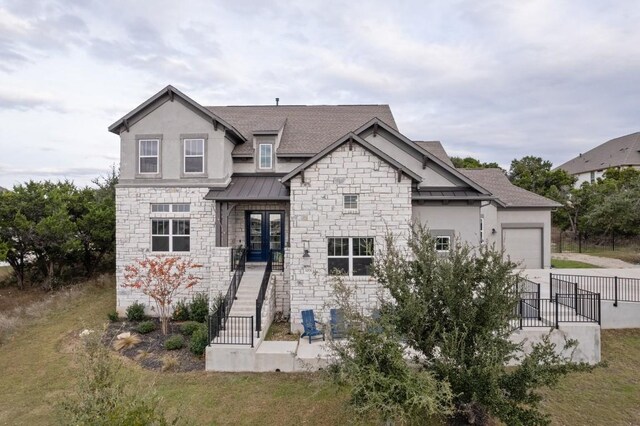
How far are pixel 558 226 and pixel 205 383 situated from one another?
40.9 m

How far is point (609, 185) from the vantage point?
35.3 m

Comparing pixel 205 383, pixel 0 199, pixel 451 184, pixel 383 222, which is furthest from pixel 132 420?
pixel 0 199

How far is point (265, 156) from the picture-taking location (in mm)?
17188

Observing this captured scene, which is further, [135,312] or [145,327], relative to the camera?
[135,312]

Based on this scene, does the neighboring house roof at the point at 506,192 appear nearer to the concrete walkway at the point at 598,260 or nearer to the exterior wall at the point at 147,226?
the concrete walkway at the point at 598,260

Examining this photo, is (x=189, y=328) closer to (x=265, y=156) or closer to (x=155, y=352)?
(x=155, y=352)

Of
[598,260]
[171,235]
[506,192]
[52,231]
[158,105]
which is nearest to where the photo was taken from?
[158,105]

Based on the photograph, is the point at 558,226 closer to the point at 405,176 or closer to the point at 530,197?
the point at 530,197

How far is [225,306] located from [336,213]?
5.26 m

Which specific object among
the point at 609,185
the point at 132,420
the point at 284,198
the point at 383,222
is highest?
the point at 609,185

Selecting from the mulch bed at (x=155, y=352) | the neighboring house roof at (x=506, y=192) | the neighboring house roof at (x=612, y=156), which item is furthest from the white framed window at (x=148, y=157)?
the neighboring house roof at (x=612, y=156)

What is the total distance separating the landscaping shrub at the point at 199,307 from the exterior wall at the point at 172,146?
495 cm

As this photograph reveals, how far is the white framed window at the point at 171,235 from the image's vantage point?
611 inches

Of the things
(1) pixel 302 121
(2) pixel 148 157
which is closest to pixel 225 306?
(2) pixel 148 157
